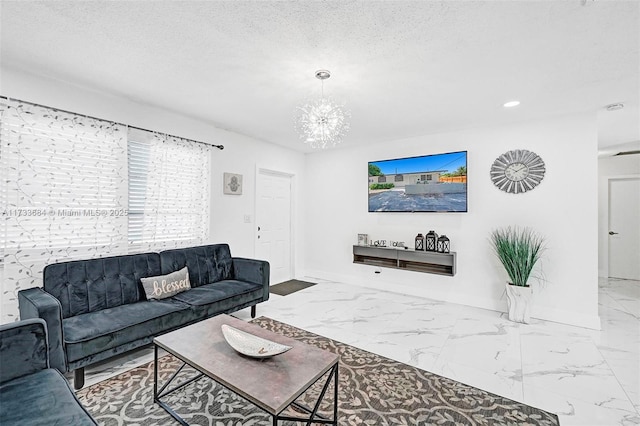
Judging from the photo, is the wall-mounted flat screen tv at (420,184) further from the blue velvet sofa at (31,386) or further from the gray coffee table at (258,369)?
the blue velvet sofa at (31,386)

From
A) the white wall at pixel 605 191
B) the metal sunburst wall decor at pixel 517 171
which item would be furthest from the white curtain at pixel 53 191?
the white wall at pixel 605 191

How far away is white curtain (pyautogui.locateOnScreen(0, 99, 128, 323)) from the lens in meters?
2.46

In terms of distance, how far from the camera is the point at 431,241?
429 centimetres

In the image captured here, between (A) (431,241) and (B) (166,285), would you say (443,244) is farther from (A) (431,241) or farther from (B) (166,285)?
(B) (166,285)

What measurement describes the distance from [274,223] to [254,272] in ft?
5.65

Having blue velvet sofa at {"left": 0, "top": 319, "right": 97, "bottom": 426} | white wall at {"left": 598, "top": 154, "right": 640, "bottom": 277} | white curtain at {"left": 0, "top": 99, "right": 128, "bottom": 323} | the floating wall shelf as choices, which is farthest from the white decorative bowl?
white wall at {"left": 598, "top": 154, "right": 640, "bottom": 277}

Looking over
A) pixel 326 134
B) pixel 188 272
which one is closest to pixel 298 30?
pixel 326 134

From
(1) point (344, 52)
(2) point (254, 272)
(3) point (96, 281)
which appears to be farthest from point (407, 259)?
(3) point (96, 281)

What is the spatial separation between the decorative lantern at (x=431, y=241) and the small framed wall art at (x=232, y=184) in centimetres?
286

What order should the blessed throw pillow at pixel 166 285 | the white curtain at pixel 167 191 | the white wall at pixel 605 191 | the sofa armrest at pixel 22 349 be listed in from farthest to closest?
the white wall at pixel 605 191 → the white curtain at pixel 167 191 → the blessed throw pillow at pixel 166 285 → the sofa armrest at pixel 22 349

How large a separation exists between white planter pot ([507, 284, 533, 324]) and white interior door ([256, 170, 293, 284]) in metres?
3.50

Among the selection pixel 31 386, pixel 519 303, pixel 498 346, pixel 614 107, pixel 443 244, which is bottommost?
pixel 498 346

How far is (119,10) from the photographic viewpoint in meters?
1.78

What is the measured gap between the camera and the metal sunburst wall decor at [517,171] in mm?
3691
